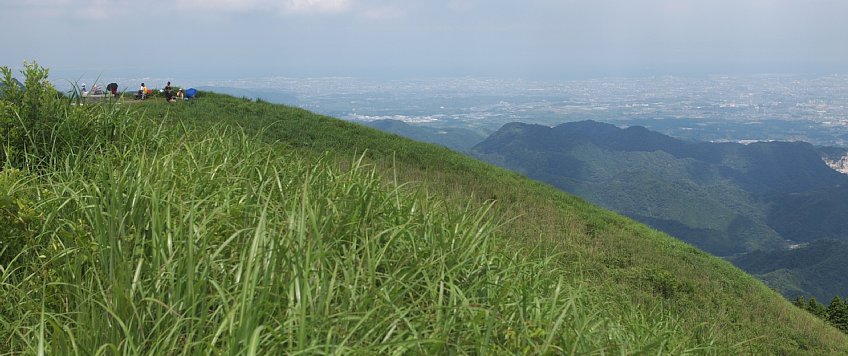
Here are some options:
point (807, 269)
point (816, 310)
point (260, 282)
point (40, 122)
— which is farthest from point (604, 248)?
point (807, 269)

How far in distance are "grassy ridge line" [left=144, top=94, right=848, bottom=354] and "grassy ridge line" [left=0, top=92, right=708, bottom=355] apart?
3.28 feet

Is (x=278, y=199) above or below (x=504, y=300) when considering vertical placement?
above

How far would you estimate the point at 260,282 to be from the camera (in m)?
3.65

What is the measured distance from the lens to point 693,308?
32.8ft

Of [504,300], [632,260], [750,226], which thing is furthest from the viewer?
[750,226]

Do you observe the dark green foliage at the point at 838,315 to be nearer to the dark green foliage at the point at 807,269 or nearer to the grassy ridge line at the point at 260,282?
the grassy ridge line at the point at 260,282

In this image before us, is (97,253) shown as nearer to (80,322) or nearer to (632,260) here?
(80,322)

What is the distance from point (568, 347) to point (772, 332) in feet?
26.4

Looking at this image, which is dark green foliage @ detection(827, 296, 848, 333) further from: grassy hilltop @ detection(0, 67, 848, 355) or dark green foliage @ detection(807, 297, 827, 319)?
grassy hilltop @ detection(0, 67, 848, 355)

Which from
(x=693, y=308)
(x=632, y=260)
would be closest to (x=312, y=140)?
(x=632, y=260)

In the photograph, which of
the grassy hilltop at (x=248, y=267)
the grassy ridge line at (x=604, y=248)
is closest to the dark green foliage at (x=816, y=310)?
the grassy ridge line at (x=604, y=248)

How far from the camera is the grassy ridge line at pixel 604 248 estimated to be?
9.54 meters

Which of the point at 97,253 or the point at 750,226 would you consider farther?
the point at 750,226

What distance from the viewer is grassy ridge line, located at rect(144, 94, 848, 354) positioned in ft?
31.3
